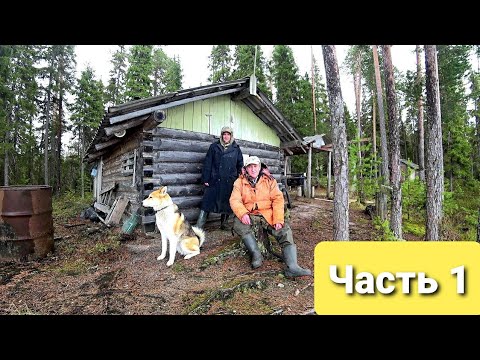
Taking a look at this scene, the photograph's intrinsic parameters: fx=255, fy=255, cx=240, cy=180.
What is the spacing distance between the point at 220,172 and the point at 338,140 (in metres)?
2.78

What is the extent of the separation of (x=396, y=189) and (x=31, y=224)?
7643 mm

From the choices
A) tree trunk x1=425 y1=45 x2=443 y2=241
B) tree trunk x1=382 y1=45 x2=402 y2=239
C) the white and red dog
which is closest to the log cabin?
the white and red dog

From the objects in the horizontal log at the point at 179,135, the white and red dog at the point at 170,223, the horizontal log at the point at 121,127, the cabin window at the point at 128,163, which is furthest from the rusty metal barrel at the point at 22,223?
the horizontal log at the point at 179,135

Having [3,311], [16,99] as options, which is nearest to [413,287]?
[3,311]

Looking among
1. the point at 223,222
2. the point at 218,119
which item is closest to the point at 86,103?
the point at 218,119

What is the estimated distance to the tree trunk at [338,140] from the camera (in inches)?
157

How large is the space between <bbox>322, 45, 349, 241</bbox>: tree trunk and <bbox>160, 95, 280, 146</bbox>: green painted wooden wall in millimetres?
3897

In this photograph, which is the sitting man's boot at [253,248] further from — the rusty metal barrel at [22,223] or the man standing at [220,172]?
the rusty metal barrel at [22,223]

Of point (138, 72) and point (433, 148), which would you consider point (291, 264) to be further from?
point (138, 72)

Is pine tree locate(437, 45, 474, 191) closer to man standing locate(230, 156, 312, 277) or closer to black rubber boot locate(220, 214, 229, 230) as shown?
black rubber boot locate(220, 214, 229, 230)

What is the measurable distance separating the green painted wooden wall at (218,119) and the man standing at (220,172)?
4.55 ft

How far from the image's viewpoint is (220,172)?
5.89 metres

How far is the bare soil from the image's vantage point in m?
2.77

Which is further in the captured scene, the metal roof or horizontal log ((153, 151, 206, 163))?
horizontal log ((153, 151, 206, 163))
